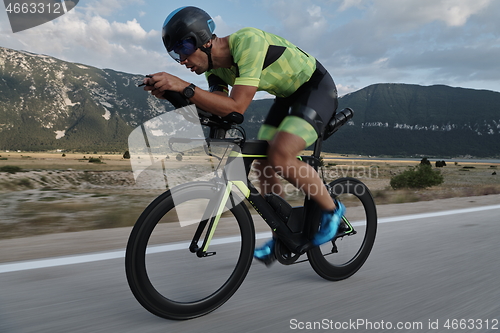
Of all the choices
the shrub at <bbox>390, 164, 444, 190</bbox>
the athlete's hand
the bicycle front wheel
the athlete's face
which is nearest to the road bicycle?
the bicycle front wheel

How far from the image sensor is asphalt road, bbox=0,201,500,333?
2.14 meters

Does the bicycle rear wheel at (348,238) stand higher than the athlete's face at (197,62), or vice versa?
the athlete's face at (197,62)

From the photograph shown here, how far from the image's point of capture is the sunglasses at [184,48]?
2.23 m

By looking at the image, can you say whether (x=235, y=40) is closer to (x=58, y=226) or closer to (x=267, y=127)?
(x=267, y=127)

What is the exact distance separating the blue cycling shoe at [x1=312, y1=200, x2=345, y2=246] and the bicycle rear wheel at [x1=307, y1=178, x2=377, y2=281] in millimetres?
58

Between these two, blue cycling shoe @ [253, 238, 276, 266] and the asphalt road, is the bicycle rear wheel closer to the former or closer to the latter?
the asphalt road

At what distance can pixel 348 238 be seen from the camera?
10.4 ft

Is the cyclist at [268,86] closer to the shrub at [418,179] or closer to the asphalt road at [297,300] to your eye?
the asphalt road at [297,300]

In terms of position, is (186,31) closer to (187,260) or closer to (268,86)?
(268,86)

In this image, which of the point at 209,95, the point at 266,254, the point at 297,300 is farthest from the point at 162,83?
the point at 297,300

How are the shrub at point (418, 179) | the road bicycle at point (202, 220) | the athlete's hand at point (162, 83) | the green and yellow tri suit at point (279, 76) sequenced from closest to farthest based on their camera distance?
the athlete's hand at point (162, 83), the road bicycle at point (202, 220), the green and yellow tri suit at point (279, 76), the shrub at point (418, 179)

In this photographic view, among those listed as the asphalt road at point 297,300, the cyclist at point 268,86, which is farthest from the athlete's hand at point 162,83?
the asphalt road at point 297,300

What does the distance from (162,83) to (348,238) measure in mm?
→ 1950

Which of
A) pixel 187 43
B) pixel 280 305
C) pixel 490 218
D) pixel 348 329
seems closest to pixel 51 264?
pixel 280 305
